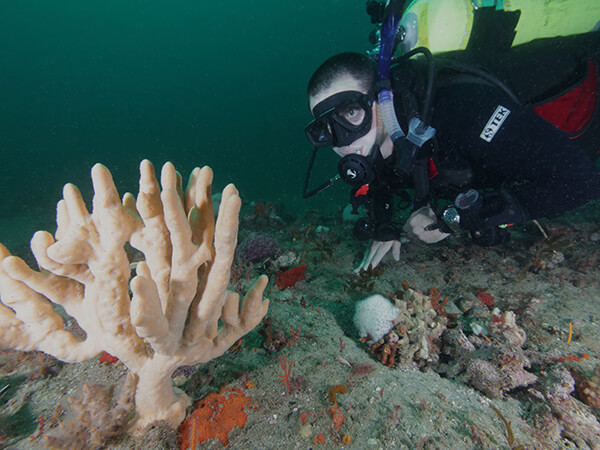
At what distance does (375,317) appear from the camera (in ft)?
10.6

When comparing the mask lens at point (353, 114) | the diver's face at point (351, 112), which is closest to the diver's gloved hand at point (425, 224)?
the diver's face at point (351, 112)

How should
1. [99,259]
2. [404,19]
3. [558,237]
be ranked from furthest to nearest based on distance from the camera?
[558,237] → [404,19] → [99,259]

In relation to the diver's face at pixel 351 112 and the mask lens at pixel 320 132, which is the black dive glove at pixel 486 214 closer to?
the diver's face at pixel 351 112

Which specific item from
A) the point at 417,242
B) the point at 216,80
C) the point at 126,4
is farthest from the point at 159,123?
the point at 417,242

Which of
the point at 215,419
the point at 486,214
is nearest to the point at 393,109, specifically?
the point at 486,214

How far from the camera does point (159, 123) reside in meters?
91.1

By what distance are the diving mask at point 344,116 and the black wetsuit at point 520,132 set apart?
41 centimetres

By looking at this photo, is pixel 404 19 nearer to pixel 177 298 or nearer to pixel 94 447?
pixel 177 298

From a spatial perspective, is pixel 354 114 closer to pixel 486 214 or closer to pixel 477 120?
pixel 477 120

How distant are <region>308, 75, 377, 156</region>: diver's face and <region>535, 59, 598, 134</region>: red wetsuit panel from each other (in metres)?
1.76

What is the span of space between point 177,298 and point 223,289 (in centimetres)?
28

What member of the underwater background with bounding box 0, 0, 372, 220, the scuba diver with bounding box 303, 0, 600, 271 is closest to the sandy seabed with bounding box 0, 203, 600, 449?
the scuba diver with bounding box 303, 0, 600, 271

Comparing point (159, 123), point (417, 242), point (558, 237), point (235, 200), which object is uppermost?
point (159, 123)

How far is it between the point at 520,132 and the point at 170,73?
142512 mm
